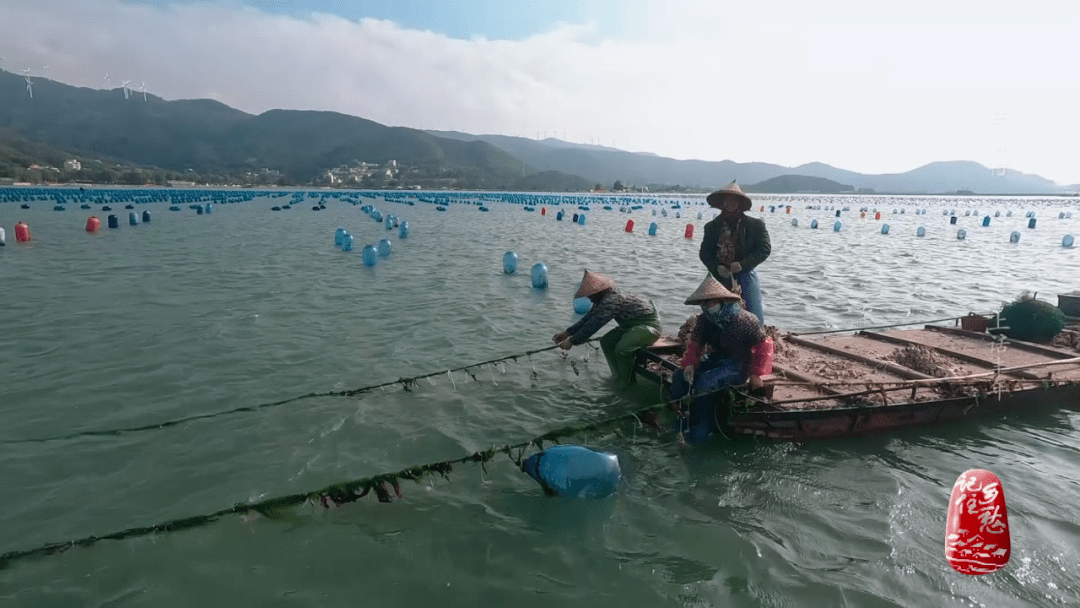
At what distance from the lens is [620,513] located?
5438 mm

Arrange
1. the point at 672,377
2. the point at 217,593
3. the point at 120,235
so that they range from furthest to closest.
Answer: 1. the point at 120,235
2. the point at 672,377
3. the point at 217,593

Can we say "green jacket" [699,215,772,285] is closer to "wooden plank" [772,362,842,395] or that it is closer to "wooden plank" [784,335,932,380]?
"wooden plank" [772,362,842,395]

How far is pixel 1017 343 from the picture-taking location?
918cm

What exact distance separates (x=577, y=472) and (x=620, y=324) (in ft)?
10.5

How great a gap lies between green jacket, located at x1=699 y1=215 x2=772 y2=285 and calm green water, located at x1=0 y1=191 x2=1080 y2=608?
90.0 inches

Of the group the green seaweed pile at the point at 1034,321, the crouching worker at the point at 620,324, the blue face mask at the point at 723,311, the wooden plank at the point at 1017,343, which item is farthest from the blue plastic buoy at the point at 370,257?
the green seaweed pile at the point at 1034,321

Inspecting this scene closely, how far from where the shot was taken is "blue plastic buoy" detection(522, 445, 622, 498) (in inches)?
210

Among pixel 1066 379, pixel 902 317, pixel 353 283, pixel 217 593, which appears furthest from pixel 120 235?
pixel 1066 379

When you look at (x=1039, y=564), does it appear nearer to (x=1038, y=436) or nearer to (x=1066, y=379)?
(x=1038, y=436)

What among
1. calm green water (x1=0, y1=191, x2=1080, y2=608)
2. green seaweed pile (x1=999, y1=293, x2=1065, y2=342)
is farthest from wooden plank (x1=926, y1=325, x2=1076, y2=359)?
calm green water (x1=0, y1=191, x2=1080, y2=608)

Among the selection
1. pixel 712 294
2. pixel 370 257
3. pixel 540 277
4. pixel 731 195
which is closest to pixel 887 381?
pixel 712 294

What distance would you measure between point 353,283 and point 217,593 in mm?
13936

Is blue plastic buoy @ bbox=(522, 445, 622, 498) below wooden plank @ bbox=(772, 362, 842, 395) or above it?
below

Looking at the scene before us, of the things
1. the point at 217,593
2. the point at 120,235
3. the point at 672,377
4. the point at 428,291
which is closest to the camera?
the point at 217,593
